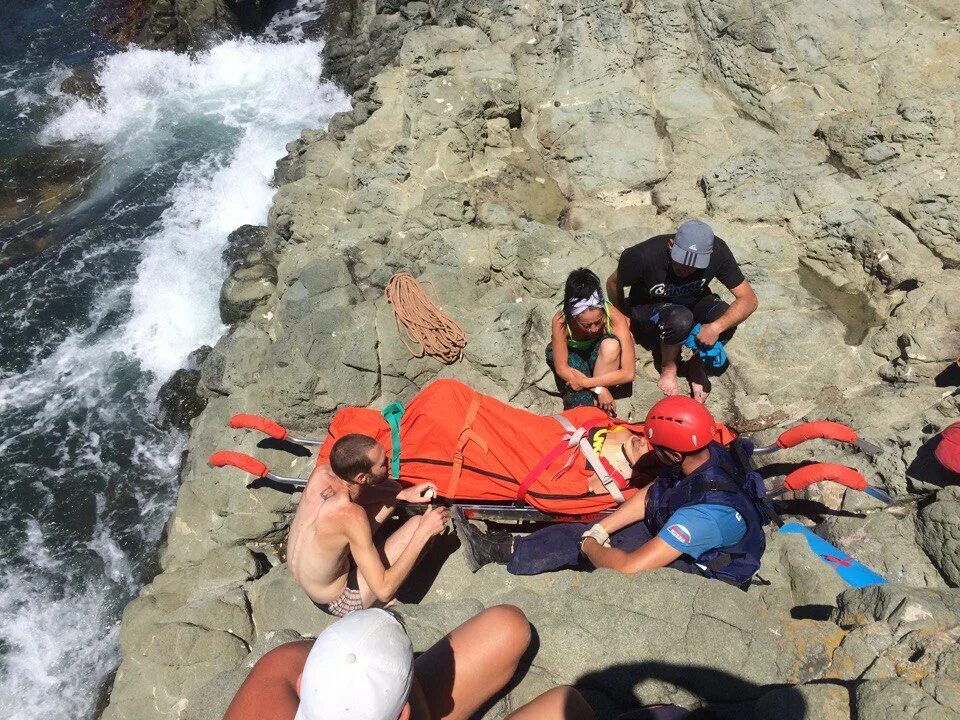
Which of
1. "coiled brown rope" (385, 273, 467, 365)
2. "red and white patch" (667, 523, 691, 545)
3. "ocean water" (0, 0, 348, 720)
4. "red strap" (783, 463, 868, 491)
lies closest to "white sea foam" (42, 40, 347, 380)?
"ocean water" (0, 0, 348, 720)

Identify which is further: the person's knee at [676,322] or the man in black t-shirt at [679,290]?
the person's knee at [676,322]

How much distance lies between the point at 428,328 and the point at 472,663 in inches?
119

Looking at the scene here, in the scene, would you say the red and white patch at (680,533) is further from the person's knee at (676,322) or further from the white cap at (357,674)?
the person's knee at (676,322)

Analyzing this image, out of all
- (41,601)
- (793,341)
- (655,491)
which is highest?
(655,491)

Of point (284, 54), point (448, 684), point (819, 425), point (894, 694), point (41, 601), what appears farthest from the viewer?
point (284, 54)

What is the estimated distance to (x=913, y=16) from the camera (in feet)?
20.0

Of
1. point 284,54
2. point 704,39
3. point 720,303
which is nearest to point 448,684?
point 720,303

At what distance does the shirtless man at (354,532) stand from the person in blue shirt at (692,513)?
106 cm

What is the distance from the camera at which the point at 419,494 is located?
4.13 meters

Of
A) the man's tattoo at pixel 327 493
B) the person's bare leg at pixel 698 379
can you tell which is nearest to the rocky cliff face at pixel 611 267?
the person's bare leg at pixel 698 379

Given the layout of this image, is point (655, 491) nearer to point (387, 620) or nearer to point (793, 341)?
point (387, 620)

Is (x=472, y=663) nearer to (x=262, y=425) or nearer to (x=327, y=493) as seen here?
(x=327, y=493)

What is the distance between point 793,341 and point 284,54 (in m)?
10.7

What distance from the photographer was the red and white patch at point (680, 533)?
130 inches
